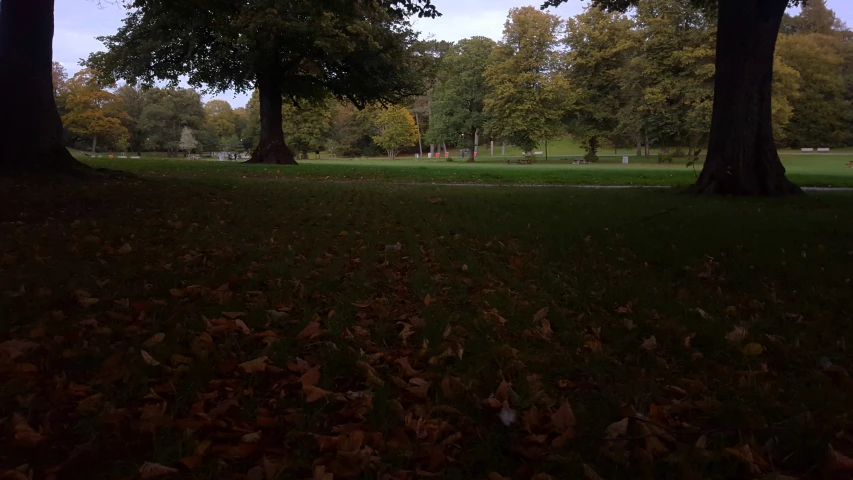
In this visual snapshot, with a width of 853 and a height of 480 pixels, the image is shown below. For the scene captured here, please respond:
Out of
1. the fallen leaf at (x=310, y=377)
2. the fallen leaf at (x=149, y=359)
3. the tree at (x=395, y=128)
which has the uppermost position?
the tree at (x=395, y=128)

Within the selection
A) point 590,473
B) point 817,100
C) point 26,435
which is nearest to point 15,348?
point 26,435

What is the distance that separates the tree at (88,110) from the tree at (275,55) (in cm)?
3755

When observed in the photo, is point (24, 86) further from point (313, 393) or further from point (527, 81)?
point (527, 81)

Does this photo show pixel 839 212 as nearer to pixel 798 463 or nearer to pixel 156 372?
pixel 798 463

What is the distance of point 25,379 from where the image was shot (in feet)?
9.12

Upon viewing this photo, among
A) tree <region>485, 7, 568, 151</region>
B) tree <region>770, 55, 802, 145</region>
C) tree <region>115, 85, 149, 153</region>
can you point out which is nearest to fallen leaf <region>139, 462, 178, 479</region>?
tree <region>485, 7, 568, 151</region>

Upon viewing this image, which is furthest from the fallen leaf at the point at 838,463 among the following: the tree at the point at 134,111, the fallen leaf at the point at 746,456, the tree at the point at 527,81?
the tree at the point at 134,111

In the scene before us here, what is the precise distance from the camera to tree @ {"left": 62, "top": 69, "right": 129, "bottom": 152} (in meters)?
57.0

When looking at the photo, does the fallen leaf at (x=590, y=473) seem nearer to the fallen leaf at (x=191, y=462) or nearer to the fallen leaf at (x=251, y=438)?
the fallen leaf at (x=251, y=438)

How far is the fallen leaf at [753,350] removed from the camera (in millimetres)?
3295

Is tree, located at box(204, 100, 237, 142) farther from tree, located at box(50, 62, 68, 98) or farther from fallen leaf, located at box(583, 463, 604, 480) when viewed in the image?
fallen leaf, located at box(583, 463, 604, 480)

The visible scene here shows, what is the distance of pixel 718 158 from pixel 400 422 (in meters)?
12.5

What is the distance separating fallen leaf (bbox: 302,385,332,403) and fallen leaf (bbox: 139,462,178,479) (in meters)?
0.73

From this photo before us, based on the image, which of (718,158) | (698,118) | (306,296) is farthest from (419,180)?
(698,118)
